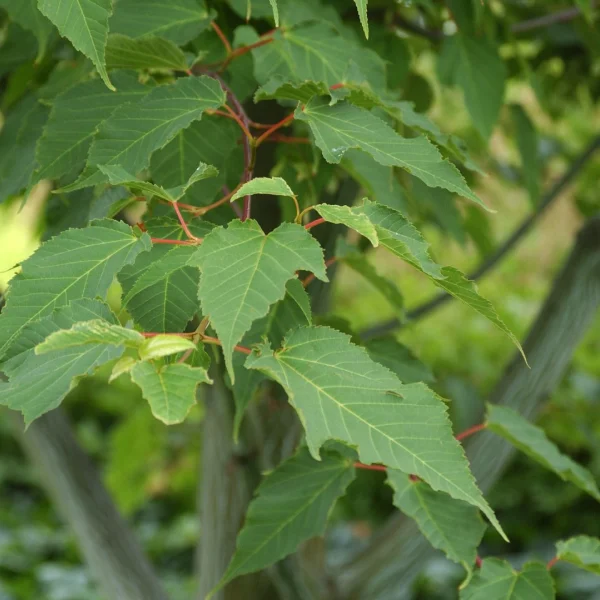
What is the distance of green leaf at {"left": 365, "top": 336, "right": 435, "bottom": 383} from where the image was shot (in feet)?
3.19

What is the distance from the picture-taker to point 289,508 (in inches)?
34.3

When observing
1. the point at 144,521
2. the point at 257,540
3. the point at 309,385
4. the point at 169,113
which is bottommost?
the point at 144,521

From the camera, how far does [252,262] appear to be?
0.58 m

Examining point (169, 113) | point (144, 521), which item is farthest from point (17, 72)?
point (144, 521)

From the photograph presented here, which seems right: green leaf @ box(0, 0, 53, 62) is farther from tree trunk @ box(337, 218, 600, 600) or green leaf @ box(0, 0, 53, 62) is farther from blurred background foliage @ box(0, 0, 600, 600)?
tree trunk @ box(337, 218, 600, 600)

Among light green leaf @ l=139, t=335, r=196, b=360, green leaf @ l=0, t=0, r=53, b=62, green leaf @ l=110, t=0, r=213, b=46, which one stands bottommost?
light green leaf @ l=139, t=335, r=196, b=360

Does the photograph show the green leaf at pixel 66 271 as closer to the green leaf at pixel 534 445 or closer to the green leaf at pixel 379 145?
the green leaf at pixel 379 145

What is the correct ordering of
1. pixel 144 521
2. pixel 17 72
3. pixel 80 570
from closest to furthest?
pixel 17 72 → pixel 80 570 → pixel 144 521

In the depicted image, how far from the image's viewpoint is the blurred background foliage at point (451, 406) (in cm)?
145

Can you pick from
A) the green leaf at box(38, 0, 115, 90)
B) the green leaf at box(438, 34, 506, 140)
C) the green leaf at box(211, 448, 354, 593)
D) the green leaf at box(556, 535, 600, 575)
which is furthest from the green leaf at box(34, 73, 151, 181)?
the green leaf at box(556, 535, 600, 575)

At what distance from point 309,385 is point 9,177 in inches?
20.4

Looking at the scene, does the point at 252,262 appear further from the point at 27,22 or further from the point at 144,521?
the point at 144,521

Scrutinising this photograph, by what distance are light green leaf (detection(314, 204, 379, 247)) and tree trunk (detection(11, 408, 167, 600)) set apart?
92cm

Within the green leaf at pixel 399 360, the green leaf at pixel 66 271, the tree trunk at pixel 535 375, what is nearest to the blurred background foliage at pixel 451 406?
the tree trunk at pixel 535 375
